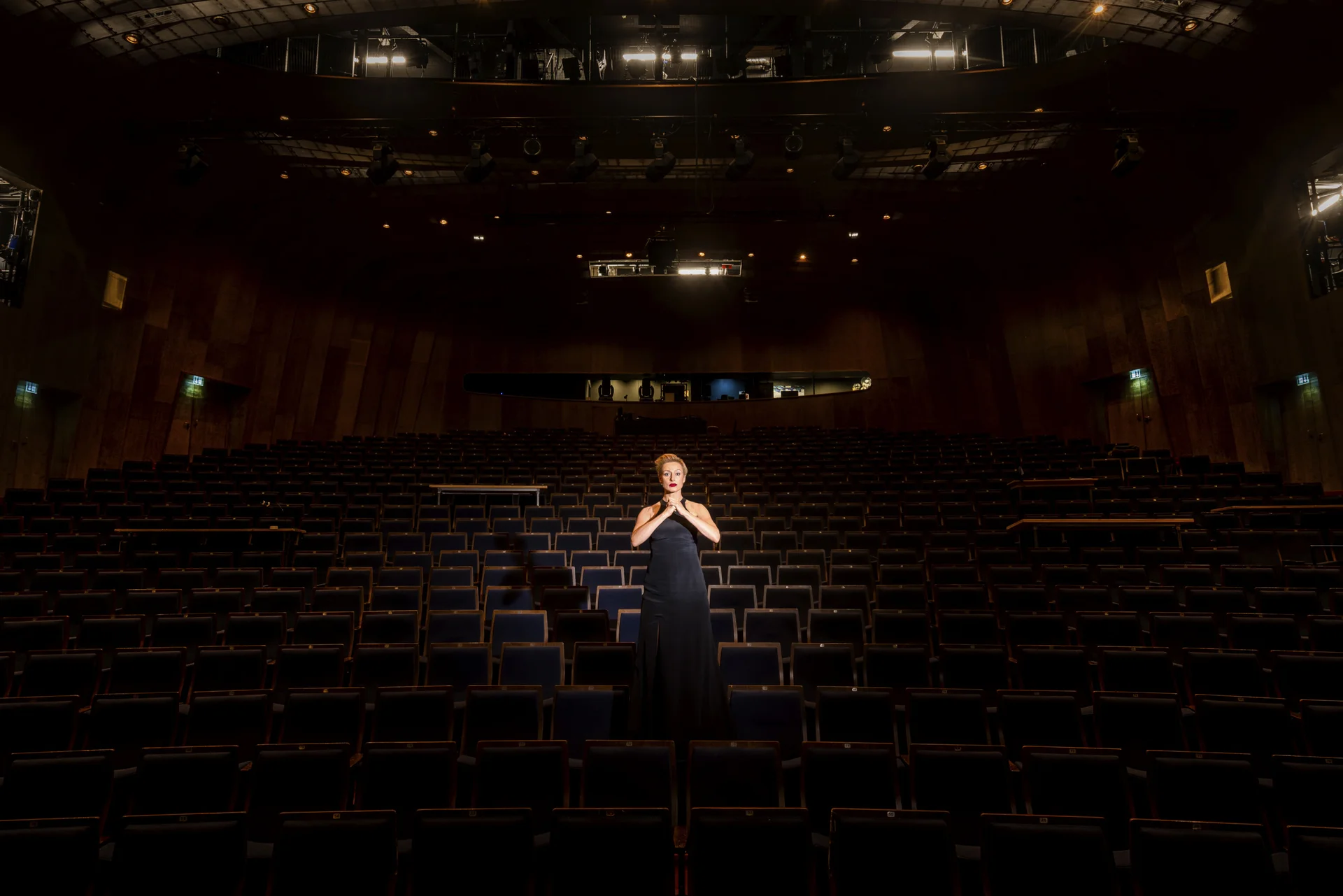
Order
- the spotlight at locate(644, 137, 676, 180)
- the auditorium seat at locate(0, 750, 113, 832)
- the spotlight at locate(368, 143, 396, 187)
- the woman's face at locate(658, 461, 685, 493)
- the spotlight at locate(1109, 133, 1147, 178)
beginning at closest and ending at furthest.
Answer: the auditorium seat at locate(0, 750, 113, 832)
the woman's face at locate(658, 461, 685, 493)
the spotlight at locate(1109, 133, 1147, 178)
the spotlight at locate(368, 143, 396, 187)
the spotlight at locate(644, 137, 676, 180)

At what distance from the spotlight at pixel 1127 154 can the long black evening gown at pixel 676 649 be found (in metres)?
7.37

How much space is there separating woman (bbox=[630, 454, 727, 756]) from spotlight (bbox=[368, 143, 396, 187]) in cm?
675

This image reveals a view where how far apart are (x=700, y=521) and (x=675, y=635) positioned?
0.43 metres

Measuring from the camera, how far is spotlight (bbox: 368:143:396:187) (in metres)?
7.79

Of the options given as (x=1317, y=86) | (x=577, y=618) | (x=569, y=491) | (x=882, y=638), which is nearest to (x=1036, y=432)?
(x=1317, y=86)

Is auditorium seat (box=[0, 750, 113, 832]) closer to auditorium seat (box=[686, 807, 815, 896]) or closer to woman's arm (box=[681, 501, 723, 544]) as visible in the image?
auditorium seat (box=[686, 807, 815, 896])

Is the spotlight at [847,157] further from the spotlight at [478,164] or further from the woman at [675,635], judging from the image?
the woman at [675,635]

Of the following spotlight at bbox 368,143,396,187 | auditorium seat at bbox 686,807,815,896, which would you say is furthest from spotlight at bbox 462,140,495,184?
→ auditorium seat at bbox 686,807,815,896

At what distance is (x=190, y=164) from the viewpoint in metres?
7.50

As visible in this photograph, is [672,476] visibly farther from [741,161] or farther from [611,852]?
[741,161]

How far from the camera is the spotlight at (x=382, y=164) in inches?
307

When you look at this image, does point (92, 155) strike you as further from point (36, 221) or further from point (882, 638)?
point (882, 638)

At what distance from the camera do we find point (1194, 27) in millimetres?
6797

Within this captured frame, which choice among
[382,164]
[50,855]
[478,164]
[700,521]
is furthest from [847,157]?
[50,855]
